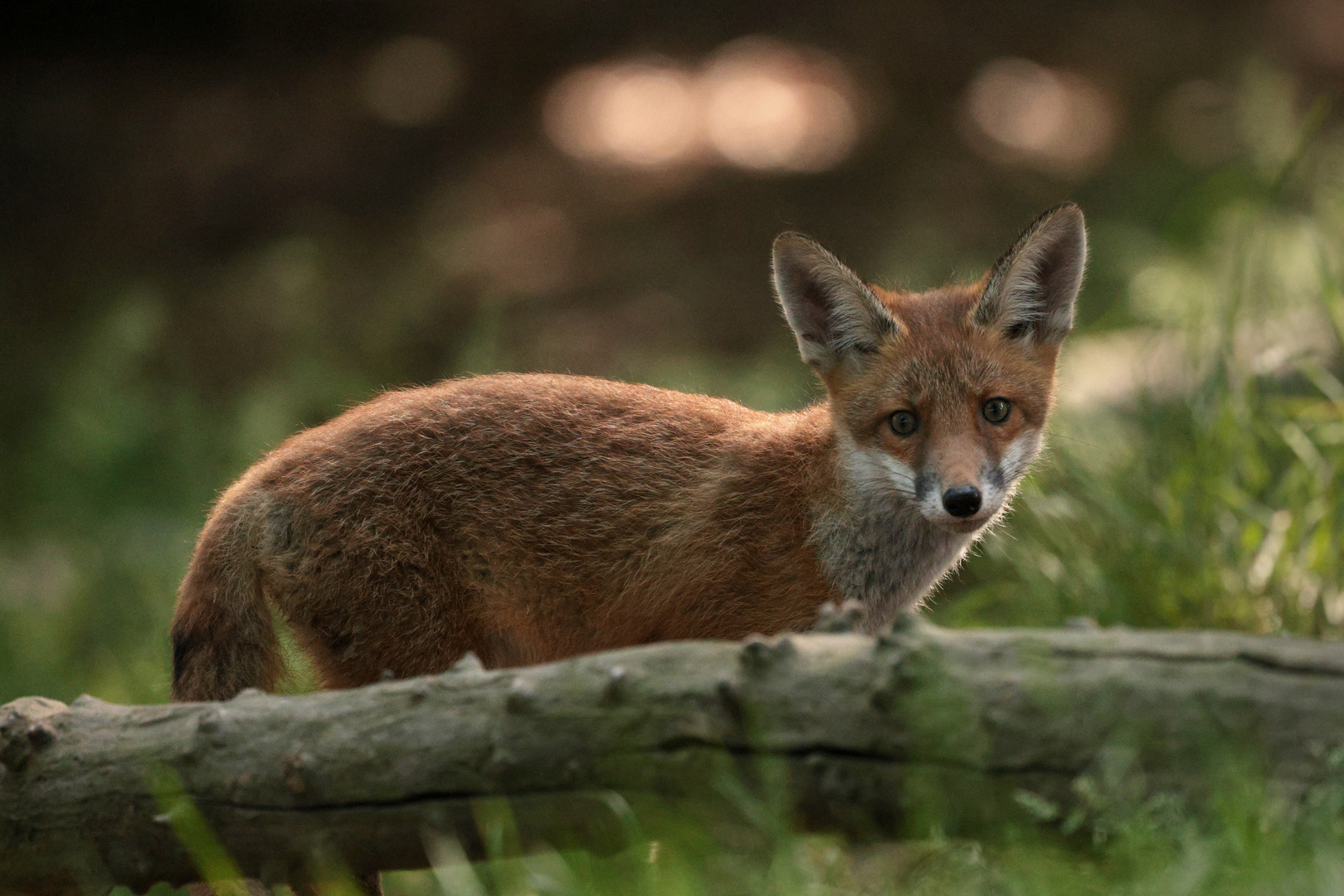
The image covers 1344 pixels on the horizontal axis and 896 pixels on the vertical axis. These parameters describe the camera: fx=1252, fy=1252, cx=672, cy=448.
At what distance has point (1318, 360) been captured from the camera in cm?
667

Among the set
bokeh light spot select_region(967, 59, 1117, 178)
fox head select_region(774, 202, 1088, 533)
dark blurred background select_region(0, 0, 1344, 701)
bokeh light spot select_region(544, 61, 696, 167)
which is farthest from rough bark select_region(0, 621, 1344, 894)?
bokeh light spot select_region(967, 59, 1117, 178)

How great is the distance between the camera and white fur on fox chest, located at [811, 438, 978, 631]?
15.0ft

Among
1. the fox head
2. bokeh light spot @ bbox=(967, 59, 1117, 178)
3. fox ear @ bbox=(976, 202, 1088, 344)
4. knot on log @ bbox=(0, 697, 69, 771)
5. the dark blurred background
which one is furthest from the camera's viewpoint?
bokeh light spot @ bbox=(967, 59, 1117, 178)

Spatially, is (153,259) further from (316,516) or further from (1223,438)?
(1223,438)

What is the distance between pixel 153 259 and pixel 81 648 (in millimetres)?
5712

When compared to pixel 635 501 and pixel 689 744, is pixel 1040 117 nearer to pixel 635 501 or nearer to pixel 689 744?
pixel 635 501

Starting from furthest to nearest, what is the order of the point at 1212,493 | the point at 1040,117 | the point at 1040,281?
the point at 1040,117, the point at 1212,493, the point at 1040,281

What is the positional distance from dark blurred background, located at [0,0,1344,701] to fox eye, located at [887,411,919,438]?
3.34m

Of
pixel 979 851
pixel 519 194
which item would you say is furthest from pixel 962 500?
pixel 519 194

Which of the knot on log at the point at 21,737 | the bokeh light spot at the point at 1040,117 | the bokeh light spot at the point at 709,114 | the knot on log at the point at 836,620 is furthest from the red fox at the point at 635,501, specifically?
the bokeh light spot at the point at 1040,117

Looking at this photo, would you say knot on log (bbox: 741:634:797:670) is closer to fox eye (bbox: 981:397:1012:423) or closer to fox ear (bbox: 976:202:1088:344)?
fox eye (bbox: 981:397:1012:423)

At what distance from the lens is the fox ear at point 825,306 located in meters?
4.71

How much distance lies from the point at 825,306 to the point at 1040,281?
838 millimetres

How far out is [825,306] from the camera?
492cm
